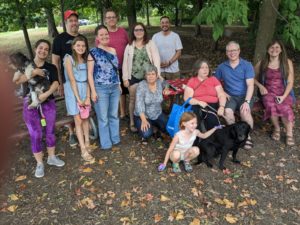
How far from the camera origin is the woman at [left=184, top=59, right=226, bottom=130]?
17.3 feet

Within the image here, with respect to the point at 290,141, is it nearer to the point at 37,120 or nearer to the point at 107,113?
the point at 107,113

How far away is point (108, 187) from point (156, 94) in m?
1.72

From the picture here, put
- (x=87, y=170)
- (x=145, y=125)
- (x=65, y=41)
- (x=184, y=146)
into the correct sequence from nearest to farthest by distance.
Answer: (x=184, y=146), (x=87, y=170), (x=65, y=41), (x=145, y=125)

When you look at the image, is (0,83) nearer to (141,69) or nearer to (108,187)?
(108,187)

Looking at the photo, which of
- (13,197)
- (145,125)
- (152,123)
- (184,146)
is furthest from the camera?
(152,123)

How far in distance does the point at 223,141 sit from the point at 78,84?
2.25 meters

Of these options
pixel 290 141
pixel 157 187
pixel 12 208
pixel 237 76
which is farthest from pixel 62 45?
pixel 290 141

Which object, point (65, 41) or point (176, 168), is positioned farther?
point (65, 41)

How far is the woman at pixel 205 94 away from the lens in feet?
17.3

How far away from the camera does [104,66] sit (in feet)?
16.6

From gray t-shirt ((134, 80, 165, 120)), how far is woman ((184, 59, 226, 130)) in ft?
1.49

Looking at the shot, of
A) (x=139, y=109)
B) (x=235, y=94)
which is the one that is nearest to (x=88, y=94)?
(x=139, y=109)

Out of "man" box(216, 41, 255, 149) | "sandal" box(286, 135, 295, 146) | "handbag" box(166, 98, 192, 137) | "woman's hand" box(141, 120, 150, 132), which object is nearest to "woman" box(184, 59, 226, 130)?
"handbag" box(166, 98, 192, 137)

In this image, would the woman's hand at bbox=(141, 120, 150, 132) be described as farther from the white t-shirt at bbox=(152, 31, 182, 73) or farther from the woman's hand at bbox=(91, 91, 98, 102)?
the white t-shirt at bbox=(152, 31, 182, 73)
